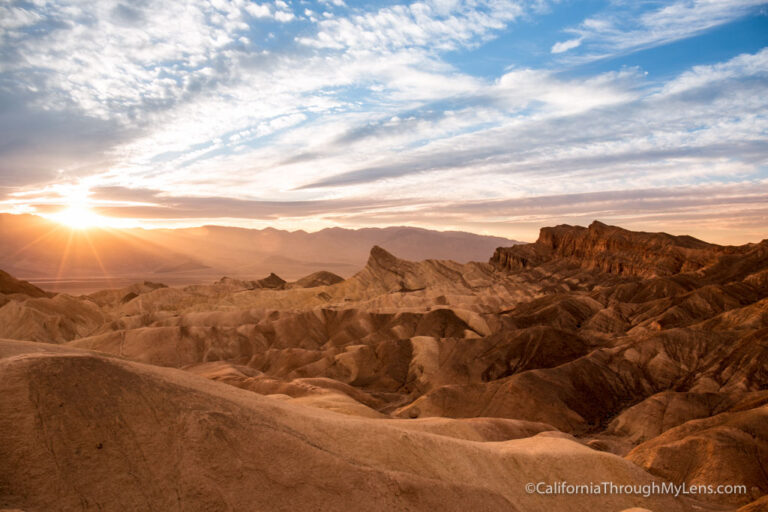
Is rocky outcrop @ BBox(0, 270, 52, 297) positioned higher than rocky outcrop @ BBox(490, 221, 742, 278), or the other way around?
rocky outcrop @ BBox(490, 221, 742, 278)

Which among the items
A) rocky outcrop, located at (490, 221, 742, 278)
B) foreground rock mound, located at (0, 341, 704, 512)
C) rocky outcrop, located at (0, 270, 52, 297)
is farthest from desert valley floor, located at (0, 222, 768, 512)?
rocky outcrop, located at (0, 270, 52, 297)

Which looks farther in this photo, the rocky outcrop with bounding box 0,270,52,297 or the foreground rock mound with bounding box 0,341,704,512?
the rocky outcrop with bounding box 0,270,52,297

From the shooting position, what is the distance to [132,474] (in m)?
12.4

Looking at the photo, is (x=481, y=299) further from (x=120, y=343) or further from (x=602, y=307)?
(x=120, y=343)

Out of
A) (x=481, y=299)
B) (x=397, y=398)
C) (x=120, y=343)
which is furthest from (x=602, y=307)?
(x=120, y=343)

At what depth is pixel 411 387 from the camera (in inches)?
1909

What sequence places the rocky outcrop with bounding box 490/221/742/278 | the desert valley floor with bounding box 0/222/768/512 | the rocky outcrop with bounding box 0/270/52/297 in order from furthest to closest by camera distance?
the rocky outcrop with bounding box 490/221/742/278
the rocky outcrop with bounding box 0/270/52/297
the desert valley floor with bounding box 0/222/768/512

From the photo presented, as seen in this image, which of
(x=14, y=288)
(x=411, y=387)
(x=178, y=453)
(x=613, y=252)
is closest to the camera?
(x=178, y=453)

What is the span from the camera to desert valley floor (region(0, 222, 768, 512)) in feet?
42.6

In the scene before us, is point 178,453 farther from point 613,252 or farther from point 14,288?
Result: point 613,252

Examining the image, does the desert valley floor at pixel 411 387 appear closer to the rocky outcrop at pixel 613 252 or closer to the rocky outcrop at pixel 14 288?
the rocky outcrop at pixel 613 252

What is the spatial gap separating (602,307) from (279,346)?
4235 centimetres

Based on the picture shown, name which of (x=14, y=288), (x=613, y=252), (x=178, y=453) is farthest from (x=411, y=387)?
(x=14, y=288)

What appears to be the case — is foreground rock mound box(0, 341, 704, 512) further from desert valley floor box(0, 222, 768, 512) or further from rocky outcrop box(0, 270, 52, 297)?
rocky outcrop box(0, 270, 52, 297)
